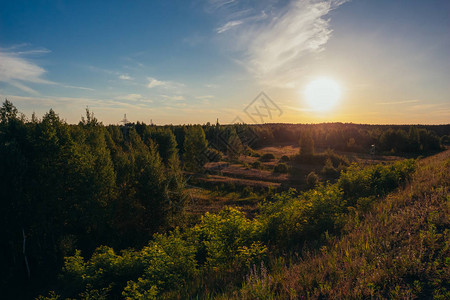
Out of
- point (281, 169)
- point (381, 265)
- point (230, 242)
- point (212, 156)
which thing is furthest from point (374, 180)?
point (212, 156)

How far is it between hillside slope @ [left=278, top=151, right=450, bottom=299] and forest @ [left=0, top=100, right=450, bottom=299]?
0.03m

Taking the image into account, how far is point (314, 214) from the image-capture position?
7738 mm

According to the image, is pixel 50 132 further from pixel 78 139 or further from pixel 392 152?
pixel 392 152

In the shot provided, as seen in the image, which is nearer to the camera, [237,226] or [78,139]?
[237,226]

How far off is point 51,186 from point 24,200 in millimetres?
1488

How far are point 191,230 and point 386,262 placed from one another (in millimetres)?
6367

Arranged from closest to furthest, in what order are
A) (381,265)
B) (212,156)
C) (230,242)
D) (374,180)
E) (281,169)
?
(381,265)
(230,242)
(374,180)
(281,169)
(212,156)

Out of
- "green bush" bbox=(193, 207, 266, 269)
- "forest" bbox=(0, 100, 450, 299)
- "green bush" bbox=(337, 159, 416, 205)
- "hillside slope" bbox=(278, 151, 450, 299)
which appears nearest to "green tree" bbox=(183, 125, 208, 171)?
"forest" bbox=(0, 100, 450, 299)

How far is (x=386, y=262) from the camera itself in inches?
162

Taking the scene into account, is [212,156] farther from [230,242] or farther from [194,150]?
[230,242]

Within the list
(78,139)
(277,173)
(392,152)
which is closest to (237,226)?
(78,139)

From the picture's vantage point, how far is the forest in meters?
4.22

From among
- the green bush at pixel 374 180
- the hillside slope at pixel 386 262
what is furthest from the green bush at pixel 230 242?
the green bush at pixel 374 180

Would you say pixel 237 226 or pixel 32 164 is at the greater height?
pixel 32 164
